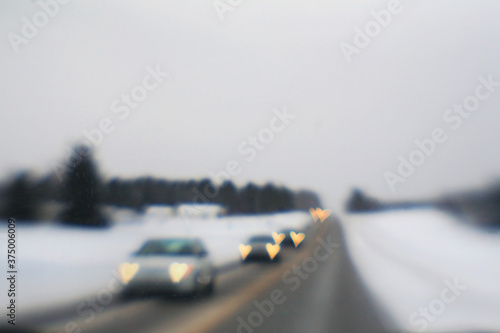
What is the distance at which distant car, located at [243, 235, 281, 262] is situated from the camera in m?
28.8

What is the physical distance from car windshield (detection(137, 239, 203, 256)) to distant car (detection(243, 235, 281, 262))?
42.9ft

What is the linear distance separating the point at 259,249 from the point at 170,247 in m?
13.7

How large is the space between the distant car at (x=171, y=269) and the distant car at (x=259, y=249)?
12991mm

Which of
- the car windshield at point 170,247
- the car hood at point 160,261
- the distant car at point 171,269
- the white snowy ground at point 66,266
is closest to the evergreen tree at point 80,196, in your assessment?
the white snowy ground at point 66,266

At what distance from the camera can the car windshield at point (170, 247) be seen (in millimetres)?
15188

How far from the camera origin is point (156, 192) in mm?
86438

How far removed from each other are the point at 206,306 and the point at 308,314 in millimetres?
2429

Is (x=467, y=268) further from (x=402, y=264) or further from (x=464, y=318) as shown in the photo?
(x=464, y=318)

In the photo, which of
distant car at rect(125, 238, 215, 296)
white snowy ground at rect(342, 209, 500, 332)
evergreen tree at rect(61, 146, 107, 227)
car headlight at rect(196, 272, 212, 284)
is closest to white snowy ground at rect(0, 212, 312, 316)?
distant car at rect(125, 238, 215, 296)

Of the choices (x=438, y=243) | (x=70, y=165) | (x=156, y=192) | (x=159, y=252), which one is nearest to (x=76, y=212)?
(x=70, y=165)

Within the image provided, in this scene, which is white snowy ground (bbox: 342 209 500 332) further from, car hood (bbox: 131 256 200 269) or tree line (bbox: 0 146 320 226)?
tree line (bbox: 0 146 320 226)

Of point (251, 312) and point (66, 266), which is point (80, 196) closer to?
point (66, 266)

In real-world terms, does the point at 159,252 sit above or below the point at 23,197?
below

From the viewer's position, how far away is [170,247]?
15391 millimetres
